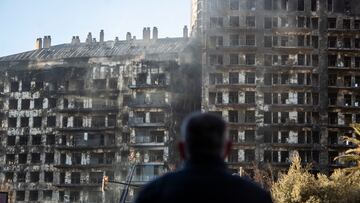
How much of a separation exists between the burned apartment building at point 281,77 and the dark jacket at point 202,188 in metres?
80.6

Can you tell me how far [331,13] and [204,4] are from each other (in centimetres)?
1719

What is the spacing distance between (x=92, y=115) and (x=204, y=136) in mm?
89794

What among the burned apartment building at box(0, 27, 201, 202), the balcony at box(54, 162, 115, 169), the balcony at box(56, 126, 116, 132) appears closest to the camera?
the burned apartment building at box(0, 27, 201, 202)

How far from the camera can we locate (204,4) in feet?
299

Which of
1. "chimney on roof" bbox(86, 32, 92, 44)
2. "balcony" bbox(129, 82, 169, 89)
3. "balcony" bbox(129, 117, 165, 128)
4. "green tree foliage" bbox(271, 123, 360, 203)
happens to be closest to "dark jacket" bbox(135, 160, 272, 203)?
"green tree foliage" bbox(271, 123, 360, 203)

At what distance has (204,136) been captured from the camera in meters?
4.38

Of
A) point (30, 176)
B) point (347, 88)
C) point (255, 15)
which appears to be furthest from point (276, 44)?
point (30, 176)

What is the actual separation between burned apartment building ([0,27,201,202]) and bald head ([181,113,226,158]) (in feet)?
268

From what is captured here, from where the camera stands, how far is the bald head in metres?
4.37

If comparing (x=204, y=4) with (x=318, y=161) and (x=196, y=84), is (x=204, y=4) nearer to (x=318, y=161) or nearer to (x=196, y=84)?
(x=196, y=84)

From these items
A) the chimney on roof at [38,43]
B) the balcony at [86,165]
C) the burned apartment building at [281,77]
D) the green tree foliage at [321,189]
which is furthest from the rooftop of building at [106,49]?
the green tree foliage at [321,189]

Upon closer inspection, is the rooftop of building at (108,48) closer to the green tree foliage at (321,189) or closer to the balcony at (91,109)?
the balcony at (91,109)

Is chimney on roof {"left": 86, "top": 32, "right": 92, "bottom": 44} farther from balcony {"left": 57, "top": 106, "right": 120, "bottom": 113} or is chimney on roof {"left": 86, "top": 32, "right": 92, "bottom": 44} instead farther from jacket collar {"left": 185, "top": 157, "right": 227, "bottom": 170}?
jacket collar {"left": 185, "top": 157, "right": 227, "bottom": 170}

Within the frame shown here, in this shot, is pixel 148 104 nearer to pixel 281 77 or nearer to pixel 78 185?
pixel 78 185
